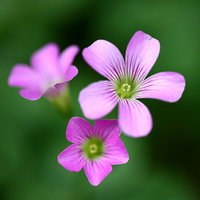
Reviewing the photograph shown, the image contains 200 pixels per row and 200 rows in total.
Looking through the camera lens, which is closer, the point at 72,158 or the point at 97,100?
the point at 97,100

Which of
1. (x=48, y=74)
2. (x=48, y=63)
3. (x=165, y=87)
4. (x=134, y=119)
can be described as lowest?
(x=48, y=74)

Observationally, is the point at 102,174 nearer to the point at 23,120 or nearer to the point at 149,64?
the point at 149,64

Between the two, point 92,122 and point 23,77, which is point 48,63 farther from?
point 92,122

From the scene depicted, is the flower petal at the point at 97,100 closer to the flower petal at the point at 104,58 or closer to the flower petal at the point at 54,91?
the flower petal at the point at 104,58

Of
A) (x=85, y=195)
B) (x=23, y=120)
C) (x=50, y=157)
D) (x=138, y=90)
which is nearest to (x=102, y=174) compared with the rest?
(x=138, y=90)

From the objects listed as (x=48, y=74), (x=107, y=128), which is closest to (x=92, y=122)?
(x=48, y=74)

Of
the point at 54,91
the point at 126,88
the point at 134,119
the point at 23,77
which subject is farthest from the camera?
the point at 23,77
